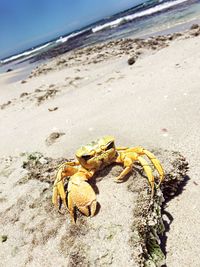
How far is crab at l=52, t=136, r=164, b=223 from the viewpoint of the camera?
12.4ft

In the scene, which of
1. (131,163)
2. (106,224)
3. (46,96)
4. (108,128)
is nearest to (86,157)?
(131,163)

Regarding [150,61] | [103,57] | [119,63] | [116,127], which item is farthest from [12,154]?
[103,57]

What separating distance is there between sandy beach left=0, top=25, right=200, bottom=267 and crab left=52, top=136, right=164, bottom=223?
0.15 m

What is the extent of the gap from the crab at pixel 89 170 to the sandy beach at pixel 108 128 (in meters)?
0.15

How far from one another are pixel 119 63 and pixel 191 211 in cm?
1009

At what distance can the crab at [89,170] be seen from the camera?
3.77 metres

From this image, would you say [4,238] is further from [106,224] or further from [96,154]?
[96,154]

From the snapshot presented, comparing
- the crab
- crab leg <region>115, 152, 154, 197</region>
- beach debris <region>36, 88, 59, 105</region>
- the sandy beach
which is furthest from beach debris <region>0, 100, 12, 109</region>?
crab leg <region>115, 152, 154, 197</region>

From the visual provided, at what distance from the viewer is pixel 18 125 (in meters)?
9.05

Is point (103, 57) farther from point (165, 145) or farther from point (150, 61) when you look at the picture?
point (165, 145)

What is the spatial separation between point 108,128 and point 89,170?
2.61 m

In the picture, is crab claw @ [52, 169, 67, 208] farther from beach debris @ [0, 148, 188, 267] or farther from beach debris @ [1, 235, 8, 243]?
beach debris @ [1, 235, 8, 243]

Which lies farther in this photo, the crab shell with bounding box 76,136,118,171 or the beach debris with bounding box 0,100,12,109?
the beach debris with bounding box 0,100,12,109

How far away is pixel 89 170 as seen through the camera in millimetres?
4262
